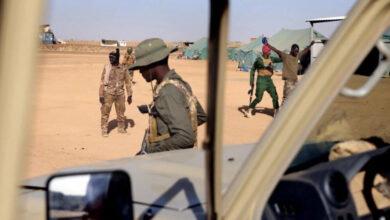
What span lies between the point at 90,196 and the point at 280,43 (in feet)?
107

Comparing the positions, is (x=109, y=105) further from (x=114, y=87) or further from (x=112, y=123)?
(x=112, y=123)

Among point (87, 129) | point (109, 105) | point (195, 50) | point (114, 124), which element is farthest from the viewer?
point (195, 50)

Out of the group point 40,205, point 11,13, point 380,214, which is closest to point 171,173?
point 40,205

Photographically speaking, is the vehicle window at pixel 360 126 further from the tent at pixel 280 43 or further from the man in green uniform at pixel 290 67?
the tent at pixel 280 43

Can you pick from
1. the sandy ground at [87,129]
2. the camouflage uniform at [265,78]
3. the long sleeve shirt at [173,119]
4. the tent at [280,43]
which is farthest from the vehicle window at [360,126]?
the tent at [280,43]

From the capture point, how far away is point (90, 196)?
1684 millimetres

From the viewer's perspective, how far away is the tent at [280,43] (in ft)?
105

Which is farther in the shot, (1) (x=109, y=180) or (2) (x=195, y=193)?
(2) (x=195, y=193)

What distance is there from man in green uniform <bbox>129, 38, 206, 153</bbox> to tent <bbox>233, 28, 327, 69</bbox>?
1037 inches

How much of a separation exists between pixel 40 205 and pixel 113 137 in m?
9.04

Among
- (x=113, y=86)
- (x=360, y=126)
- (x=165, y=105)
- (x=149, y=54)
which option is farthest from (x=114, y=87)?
(x=360, y=126)

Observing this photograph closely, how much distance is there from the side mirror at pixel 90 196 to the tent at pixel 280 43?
94.7ft

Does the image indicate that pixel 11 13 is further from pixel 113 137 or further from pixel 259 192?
pixel 113 137

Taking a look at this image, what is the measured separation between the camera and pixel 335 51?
1.45 meters
